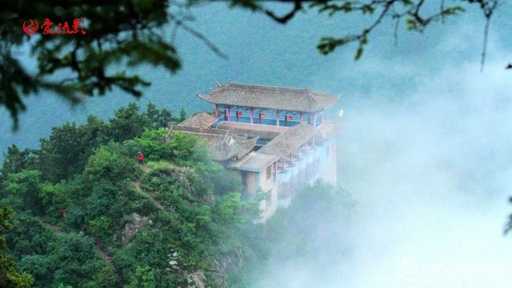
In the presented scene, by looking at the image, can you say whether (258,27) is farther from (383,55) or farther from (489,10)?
(489,10)

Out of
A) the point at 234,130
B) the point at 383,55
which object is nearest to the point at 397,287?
the point at 234,130

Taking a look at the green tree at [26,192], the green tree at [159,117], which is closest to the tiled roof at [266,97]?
the green tree at [159,117]

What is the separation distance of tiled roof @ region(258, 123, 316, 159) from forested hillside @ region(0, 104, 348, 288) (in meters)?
1.41

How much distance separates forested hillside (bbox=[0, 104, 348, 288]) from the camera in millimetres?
14992

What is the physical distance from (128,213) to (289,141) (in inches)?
195

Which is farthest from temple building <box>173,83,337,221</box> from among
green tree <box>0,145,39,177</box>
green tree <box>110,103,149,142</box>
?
green tree <box>0,145,39,177</box>

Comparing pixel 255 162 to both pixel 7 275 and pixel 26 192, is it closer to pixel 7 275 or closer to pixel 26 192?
pixel 26 192

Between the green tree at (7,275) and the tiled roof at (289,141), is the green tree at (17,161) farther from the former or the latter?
the green tree at (7,275)

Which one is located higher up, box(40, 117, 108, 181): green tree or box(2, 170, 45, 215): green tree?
box(40, 117, 108, 181): green tree

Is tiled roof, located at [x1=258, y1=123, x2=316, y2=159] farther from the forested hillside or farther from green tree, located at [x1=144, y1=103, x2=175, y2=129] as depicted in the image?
green tree, located at [x1=144, y1=103, x2=175, y2=129]

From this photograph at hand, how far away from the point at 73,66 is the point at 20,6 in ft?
1.96

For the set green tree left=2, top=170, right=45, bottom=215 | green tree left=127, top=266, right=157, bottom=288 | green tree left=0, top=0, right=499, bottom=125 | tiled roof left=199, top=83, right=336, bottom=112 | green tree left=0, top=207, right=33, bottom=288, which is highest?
tiled roof left=199, top=83, right=336, bottom=112

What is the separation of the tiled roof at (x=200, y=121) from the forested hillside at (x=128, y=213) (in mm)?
967

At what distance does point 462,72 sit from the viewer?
1481 inches
